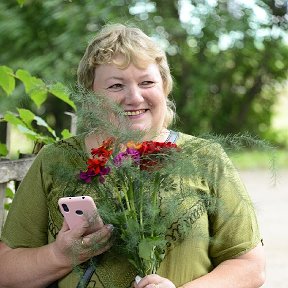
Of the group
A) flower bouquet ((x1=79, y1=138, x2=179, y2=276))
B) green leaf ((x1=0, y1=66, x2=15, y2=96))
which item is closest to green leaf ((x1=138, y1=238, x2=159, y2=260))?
flower bouquet ((x1=79, y1=138, x2=179, y2=276))

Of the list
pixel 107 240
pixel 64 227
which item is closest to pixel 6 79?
pixel 64 227

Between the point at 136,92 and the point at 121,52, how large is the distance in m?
0.15

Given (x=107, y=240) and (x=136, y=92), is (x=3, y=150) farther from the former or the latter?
(x=107, y=240)

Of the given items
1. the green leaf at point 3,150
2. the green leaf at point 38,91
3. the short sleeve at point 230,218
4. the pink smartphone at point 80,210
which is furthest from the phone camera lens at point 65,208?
the green leaf at point 3,150

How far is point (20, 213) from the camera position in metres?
2.86

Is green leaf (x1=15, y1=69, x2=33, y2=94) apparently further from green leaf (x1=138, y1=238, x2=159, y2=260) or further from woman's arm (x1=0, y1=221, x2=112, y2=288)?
green leaf (x1=138, y1=238, x2=159, y2=260)

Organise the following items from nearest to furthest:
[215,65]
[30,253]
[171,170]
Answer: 1. [171,170]
2. [30,253]
3. [215,65]

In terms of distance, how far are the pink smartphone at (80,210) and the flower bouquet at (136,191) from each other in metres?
0.03

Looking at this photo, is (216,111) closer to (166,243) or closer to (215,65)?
(215,65)

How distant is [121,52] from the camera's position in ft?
9.03

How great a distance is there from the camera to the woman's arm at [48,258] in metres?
2.55

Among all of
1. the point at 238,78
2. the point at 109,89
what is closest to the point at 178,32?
the point at 238,78

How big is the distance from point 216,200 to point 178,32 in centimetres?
772

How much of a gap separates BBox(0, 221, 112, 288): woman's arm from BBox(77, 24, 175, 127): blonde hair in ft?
1.65
